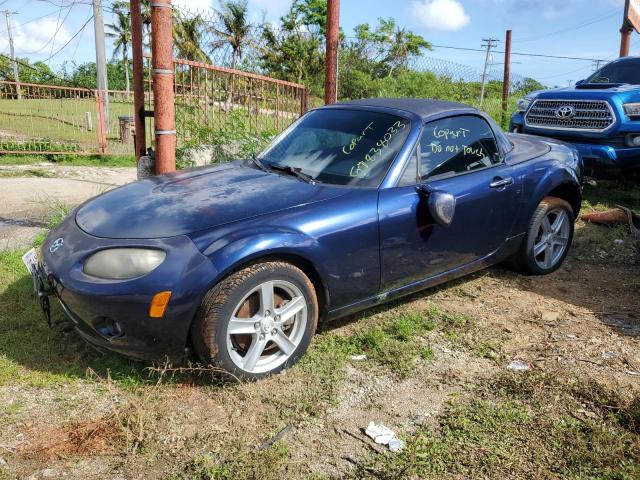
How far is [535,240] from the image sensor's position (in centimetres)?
455

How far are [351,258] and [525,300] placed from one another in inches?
70.6

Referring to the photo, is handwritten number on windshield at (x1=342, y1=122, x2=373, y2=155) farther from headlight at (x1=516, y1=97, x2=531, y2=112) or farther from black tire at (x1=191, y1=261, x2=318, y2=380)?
headlight at (x1=516, y1=97, x2=531, y2=112)

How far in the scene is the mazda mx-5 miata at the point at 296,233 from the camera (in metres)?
2.72

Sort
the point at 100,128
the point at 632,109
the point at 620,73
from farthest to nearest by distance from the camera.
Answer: the point at 100,128
the point at 620,73
the point at 632,109

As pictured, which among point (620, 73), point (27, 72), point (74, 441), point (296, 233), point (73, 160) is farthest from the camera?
point (27, 72)

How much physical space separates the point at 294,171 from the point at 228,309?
124 centimetres

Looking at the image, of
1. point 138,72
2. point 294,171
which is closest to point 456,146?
point 294,171

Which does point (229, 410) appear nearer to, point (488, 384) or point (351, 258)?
point (351, 258)

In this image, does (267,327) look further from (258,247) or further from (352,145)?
(352,145)

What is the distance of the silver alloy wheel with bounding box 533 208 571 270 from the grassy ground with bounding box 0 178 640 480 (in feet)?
2.74

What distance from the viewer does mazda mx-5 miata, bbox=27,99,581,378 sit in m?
2.72

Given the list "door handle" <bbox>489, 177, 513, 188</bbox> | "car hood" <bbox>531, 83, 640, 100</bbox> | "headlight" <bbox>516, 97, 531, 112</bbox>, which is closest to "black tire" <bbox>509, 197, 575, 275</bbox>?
"door handle" <bbox>489, 177, 513, 188</bbox>

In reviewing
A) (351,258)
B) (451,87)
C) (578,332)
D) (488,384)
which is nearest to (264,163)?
(351,258)

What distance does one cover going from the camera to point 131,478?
229 cm
